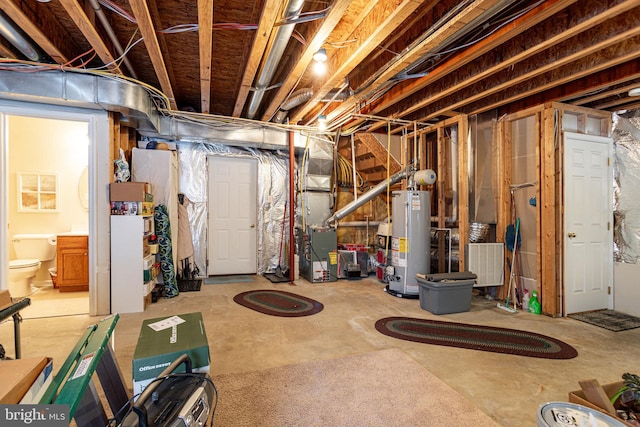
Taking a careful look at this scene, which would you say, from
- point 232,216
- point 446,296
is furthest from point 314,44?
point 232,216

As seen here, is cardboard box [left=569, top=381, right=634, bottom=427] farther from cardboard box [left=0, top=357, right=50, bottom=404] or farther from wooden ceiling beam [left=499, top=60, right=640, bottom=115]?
wooden ceiling beam [left=499, top=60, right=640, bottom=115]

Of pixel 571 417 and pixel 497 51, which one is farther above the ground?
pixel 497 51

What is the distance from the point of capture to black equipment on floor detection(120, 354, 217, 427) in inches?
38.6

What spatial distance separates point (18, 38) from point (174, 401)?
314 cm

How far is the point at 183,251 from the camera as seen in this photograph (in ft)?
15.9

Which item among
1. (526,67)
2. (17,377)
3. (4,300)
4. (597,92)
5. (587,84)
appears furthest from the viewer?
(597,92)

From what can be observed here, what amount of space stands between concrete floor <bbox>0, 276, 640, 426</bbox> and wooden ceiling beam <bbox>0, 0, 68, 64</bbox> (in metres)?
2.50

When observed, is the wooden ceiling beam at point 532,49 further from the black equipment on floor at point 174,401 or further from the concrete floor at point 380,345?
the black equipment on floor at point 174,401

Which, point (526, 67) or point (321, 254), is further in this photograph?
point (321, 254)

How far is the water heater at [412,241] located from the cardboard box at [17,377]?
3.72m

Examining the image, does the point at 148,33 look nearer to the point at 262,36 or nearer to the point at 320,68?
the point at 262,36

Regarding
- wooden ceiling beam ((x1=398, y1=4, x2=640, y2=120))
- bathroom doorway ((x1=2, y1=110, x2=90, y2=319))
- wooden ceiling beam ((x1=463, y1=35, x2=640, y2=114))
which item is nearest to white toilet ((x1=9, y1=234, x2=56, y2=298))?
bathroom doorway ((x1=2, y1=110, x2=90, y2=319))

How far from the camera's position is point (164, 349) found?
4.45 ft

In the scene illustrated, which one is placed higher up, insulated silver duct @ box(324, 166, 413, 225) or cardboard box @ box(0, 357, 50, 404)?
insulated silver duct @ box(324, 166, 413, 225)
